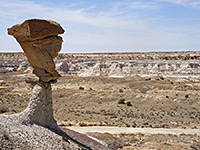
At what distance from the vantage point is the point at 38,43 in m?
13.2

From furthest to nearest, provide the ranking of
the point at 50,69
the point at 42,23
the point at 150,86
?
the point at 150,86
the point at 50,69
the point at 42,23

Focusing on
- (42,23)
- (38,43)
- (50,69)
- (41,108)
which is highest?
(42,23)

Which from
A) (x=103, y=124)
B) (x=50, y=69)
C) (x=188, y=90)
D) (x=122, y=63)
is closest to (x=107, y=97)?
(x=188, y=90)

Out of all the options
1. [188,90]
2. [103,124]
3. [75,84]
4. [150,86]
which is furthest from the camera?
[75,84]

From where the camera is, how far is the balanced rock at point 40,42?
12.8 meters

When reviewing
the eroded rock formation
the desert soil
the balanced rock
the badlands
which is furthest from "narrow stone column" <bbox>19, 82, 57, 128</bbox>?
the desert soil

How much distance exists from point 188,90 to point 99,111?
23.9 m

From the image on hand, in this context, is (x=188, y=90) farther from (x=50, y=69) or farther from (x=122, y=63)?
(x=50, y=69)

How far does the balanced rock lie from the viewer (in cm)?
1281

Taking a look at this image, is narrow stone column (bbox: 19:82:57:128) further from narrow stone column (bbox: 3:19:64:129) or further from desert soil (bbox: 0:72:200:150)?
desert soil (bbox: 0:72:200:150)

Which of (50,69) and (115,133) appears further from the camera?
(115,133)

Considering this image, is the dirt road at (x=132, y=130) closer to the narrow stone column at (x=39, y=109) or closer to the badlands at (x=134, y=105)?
the badlands at (x=134, y=105)

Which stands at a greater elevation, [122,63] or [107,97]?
[122,63]

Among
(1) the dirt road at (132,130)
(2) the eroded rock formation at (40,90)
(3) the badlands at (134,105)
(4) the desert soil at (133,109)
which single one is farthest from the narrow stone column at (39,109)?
(1) the dirt road at (132,130)
